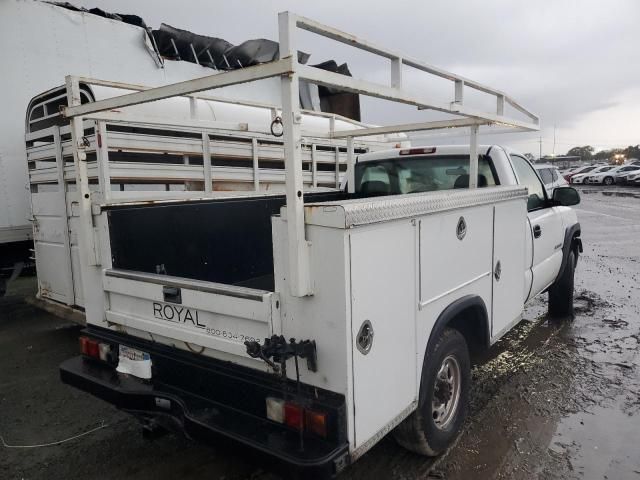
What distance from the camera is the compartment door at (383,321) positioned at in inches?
81.7

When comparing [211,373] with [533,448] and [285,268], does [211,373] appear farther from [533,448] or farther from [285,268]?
[533,448]

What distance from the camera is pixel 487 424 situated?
3416 millimetres

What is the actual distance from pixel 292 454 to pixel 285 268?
0.76 meters

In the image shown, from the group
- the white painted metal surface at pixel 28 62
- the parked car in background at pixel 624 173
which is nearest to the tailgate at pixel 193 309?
the white painted metal surface at pixel 28 62

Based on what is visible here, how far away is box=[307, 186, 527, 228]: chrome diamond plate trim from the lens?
1.98m

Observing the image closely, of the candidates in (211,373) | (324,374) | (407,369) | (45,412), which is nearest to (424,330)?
(407,369)

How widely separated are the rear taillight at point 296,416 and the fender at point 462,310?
0.76m

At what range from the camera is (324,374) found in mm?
2094

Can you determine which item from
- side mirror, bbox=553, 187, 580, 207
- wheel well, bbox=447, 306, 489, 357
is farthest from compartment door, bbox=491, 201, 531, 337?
side mirror, bbox=553, 187, 580, 207

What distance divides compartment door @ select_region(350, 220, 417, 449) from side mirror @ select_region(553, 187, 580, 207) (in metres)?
2.87

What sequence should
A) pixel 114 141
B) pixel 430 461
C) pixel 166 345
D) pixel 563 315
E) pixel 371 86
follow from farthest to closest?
pixel 563 315 → pixel 114 141 → pixel 430 461 → pixel 166 345 → pixel 371 86

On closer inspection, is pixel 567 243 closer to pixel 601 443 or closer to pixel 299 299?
pixel 601 443

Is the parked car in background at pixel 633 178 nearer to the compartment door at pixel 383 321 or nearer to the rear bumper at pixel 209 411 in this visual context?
the compartment door at pixel 383 321

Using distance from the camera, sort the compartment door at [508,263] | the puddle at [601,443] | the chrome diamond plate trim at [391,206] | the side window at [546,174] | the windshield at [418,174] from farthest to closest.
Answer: the side window at [546,174]
the windshield at [418,174]
the compartment door at [508,263]
the puddle at [601,443]
the chrome diamond plate trim at [391,206]
